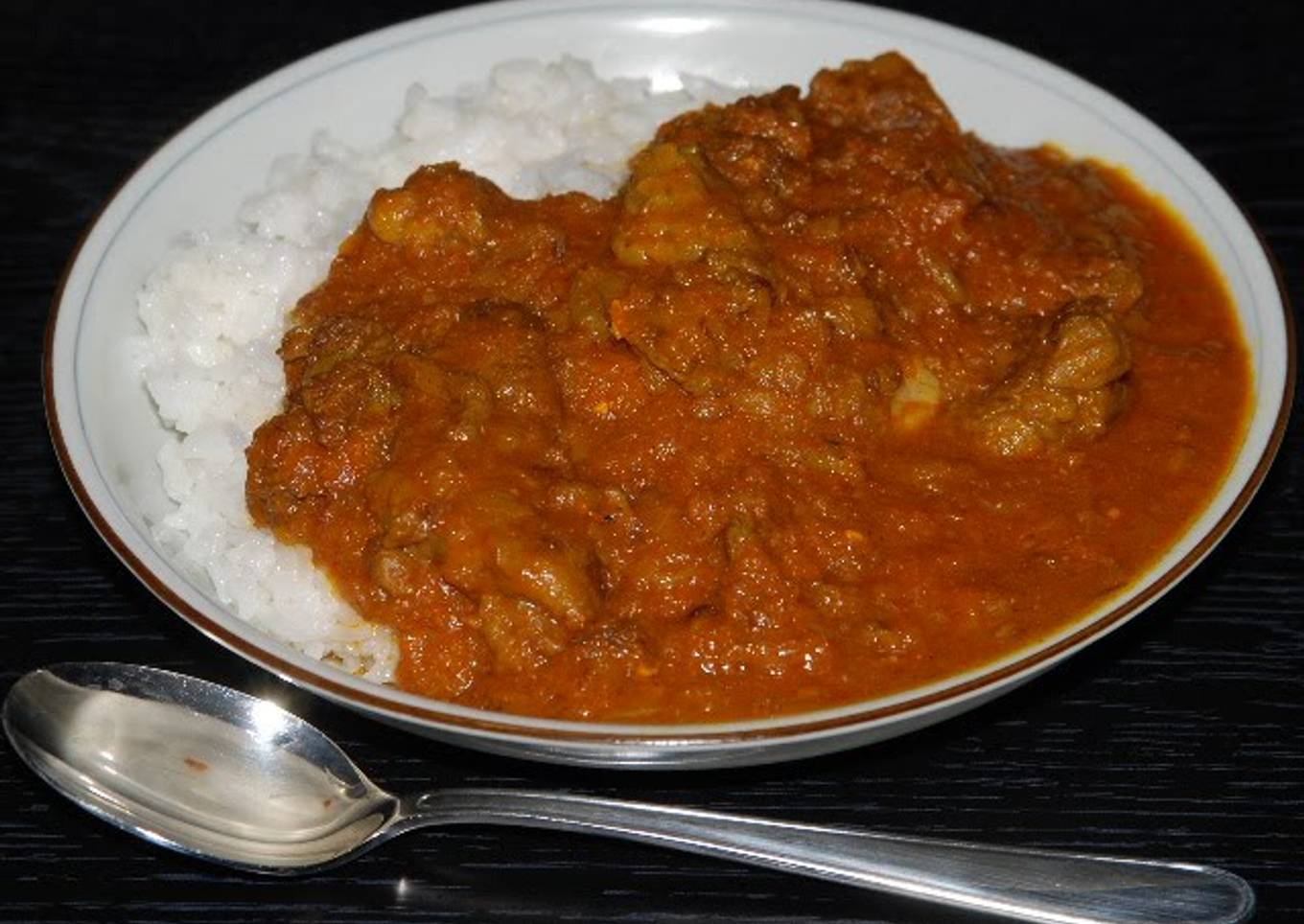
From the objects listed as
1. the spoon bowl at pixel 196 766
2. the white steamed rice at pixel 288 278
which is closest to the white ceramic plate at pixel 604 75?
the white steamed rice at pixel 288 278

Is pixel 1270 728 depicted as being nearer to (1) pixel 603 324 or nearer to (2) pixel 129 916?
(1) pixel 603 324

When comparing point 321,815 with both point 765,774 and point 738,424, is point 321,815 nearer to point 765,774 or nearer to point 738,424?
point 765,774

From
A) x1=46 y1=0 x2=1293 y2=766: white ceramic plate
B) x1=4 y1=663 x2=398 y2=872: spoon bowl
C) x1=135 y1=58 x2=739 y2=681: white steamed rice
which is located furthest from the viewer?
x1=135 y1=58 x2=739 y2=681: white steamed rice

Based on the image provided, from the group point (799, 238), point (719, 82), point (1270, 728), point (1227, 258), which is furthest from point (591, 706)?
point (719, 82)

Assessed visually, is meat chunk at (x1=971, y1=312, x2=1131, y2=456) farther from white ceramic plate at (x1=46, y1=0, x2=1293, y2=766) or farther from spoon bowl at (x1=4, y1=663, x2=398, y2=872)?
Result: spoon bowl at (x1=4, y1=663, x2=398, y2=872)

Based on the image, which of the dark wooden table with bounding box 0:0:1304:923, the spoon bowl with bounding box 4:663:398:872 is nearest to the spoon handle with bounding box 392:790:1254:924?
the dark wooden table with bounding box 0:0:1304:923
